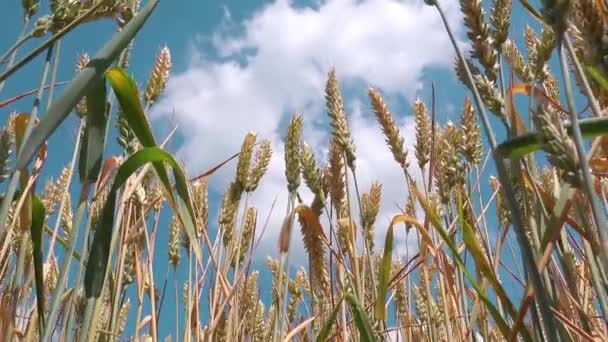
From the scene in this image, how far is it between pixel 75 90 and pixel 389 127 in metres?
1.24

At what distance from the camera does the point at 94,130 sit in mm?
641

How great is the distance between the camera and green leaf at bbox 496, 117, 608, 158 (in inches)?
19.3

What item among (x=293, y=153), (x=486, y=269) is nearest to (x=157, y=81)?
(x=293, y=153)

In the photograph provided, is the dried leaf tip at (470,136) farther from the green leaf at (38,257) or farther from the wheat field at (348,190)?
the green leaf at (38,257)

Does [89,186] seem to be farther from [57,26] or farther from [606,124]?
[606,124]

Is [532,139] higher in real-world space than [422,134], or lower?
lower

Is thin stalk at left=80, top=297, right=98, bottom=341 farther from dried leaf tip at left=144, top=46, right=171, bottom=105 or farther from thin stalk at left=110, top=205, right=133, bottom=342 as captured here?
dried leaf tip at left=144, top=46, right=171, bottom=105

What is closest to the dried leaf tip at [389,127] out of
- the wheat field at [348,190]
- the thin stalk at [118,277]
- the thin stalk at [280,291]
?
the wheat field at [348,190]

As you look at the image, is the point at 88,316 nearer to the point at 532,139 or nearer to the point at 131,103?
the point at 131,103

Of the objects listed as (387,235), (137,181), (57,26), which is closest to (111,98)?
(57,26)

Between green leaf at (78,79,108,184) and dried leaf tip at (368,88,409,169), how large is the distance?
3.38ft

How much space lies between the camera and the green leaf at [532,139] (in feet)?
1.60

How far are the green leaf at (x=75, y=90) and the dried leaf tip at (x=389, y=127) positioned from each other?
1.11 metres

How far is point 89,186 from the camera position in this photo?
0.68 metres
